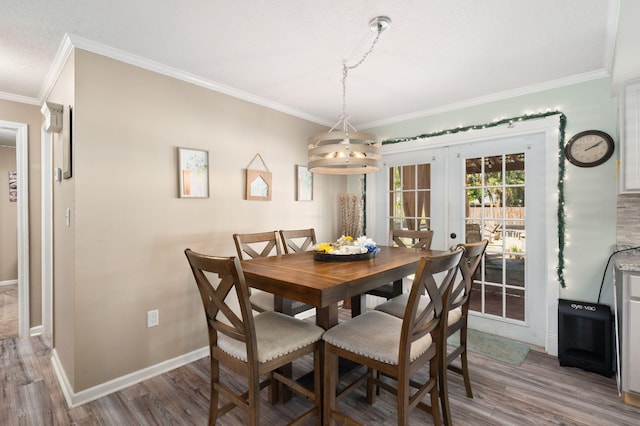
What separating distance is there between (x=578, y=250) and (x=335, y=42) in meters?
2.66

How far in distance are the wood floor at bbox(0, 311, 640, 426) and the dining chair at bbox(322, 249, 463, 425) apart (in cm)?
44

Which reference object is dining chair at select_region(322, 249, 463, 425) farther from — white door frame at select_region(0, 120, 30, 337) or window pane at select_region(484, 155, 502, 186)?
white door frame at select_region(0, 120, 30, 337)

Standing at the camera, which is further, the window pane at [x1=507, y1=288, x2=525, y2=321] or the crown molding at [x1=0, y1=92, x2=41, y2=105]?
the window pane at [x1=507, y1=288, x2=525, y2=321]

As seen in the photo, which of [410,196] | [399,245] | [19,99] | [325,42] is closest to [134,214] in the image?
[325,42]

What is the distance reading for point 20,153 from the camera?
3.10m

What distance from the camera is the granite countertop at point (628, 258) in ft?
6.63

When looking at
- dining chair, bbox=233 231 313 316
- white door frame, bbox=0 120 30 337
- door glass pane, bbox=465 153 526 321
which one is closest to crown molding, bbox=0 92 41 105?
white door frame, bbox=0 120 30 337

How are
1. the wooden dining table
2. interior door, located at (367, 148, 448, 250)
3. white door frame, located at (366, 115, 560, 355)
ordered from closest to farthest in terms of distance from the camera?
the wooden dining table < white door frame, located at (366, 115, 560, 355) < interior door, located at (367, 148, 448, 250)

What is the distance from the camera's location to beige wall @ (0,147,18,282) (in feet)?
16.7

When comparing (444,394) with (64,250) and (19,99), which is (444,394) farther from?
(19,99)

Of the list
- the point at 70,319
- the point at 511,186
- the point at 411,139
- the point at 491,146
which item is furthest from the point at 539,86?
the point at 70,319

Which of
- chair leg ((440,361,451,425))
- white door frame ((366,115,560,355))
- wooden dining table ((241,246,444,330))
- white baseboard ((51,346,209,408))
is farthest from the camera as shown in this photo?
white door frame ((366,115,560,355))

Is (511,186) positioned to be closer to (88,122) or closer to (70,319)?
(88,122)

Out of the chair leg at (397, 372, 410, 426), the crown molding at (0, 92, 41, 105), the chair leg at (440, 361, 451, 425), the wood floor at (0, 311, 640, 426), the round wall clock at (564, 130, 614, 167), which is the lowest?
the wood floor at (0, 311, 640, 426)
